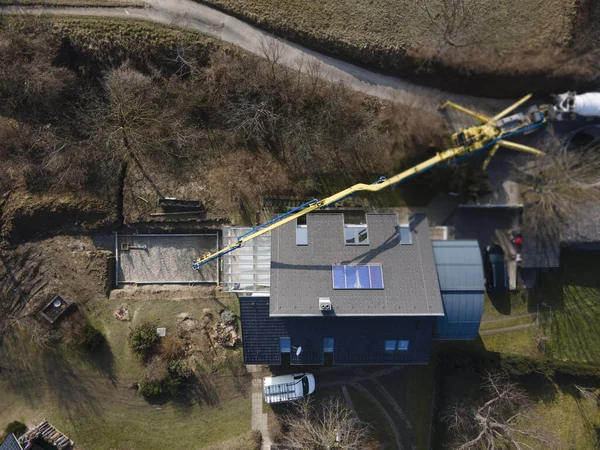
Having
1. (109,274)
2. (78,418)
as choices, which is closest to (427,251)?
(109,274)

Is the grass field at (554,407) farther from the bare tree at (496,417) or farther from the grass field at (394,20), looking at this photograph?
the grass field at (394,20)

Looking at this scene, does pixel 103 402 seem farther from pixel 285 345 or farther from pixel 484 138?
pixel 484 138

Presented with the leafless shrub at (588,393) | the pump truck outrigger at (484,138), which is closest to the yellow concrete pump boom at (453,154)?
the pump truck outrigger at (484,138)

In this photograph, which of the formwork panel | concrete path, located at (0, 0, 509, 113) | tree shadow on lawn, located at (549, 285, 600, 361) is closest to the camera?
concrete path, located at (0, 0, 509, 113)

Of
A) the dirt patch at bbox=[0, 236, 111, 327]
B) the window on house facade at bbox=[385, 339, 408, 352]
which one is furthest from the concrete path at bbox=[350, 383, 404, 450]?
the dirt patch at bbox=[0, 236, 111, 327]

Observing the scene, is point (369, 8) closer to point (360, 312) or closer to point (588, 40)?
point (588, 40)

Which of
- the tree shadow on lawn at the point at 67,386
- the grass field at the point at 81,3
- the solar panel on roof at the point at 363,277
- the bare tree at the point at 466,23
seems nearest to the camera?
the solar panel on roof at the point at 363,277

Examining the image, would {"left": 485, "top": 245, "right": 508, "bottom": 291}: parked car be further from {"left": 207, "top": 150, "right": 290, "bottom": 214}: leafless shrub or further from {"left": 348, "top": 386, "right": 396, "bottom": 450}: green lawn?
{"left": 207, "top": 150, "right": 290, "bottom": 214}: leafless shrub
